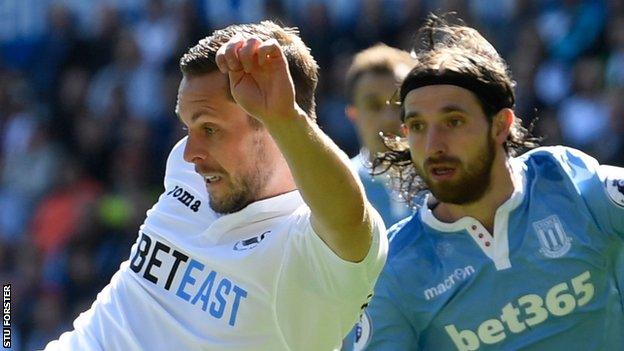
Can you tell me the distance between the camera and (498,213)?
15.5 ft

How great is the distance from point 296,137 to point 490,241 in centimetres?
152

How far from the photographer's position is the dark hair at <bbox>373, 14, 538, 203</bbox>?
4.81 m

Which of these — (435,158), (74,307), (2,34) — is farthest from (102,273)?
(435,158)

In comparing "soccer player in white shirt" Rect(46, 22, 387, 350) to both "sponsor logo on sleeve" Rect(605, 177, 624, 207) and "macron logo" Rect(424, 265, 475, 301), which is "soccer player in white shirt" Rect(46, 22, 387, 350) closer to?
"macron logo" Rect(424, 265, 475, 301)

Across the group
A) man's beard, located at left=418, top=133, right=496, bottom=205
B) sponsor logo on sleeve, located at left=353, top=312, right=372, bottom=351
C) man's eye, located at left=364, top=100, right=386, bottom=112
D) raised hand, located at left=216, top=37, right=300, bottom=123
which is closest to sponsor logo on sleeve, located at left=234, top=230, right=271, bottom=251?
raised hand, located at left=216, top=37, right=300, bottom=123

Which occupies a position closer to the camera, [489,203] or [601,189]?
[601,189]

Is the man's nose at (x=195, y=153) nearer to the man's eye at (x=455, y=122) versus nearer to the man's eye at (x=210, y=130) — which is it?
the man's eye at (x=210, y=130)

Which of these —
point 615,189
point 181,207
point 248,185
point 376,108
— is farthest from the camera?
point 376,108

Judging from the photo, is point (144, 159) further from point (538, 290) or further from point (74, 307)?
point (538, 290)

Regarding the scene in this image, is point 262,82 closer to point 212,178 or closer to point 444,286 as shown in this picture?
point 212,178

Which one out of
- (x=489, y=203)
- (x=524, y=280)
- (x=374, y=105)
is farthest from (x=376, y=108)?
(x=524, y=280)

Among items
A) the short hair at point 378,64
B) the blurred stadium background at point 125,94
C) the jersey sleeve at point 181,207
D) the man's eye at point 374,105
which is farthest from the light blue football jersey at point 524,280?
the blurred stadium background at point 125,94

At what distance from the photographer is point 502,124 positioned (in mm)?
4863

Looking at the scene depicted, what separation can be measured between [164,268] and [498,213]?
4.05 ft
